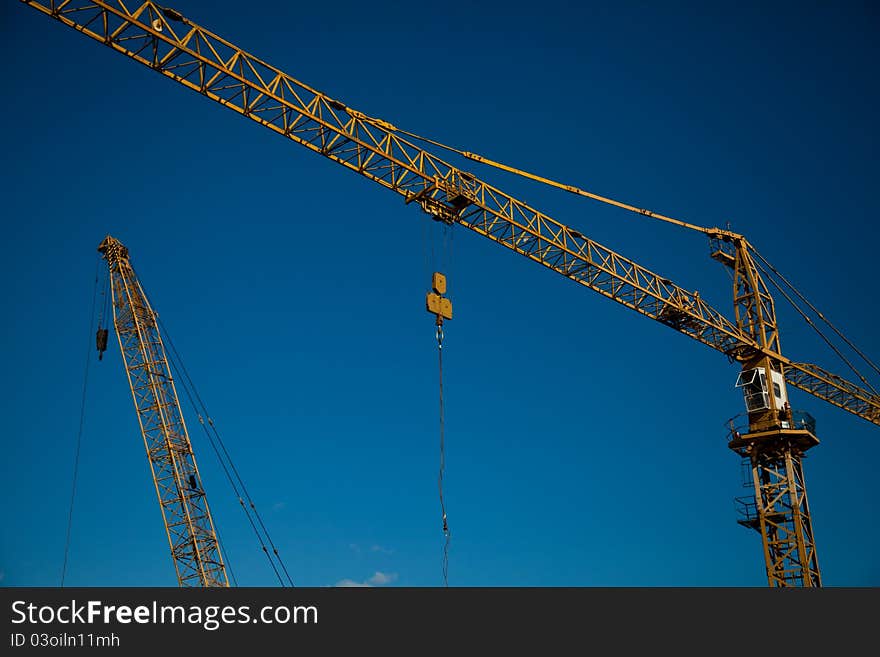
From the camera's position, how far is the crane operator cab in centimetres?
6059

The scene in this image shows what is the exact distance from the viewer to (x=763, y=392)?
202ft

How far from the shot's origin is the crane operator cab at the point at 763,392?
6059 cm
